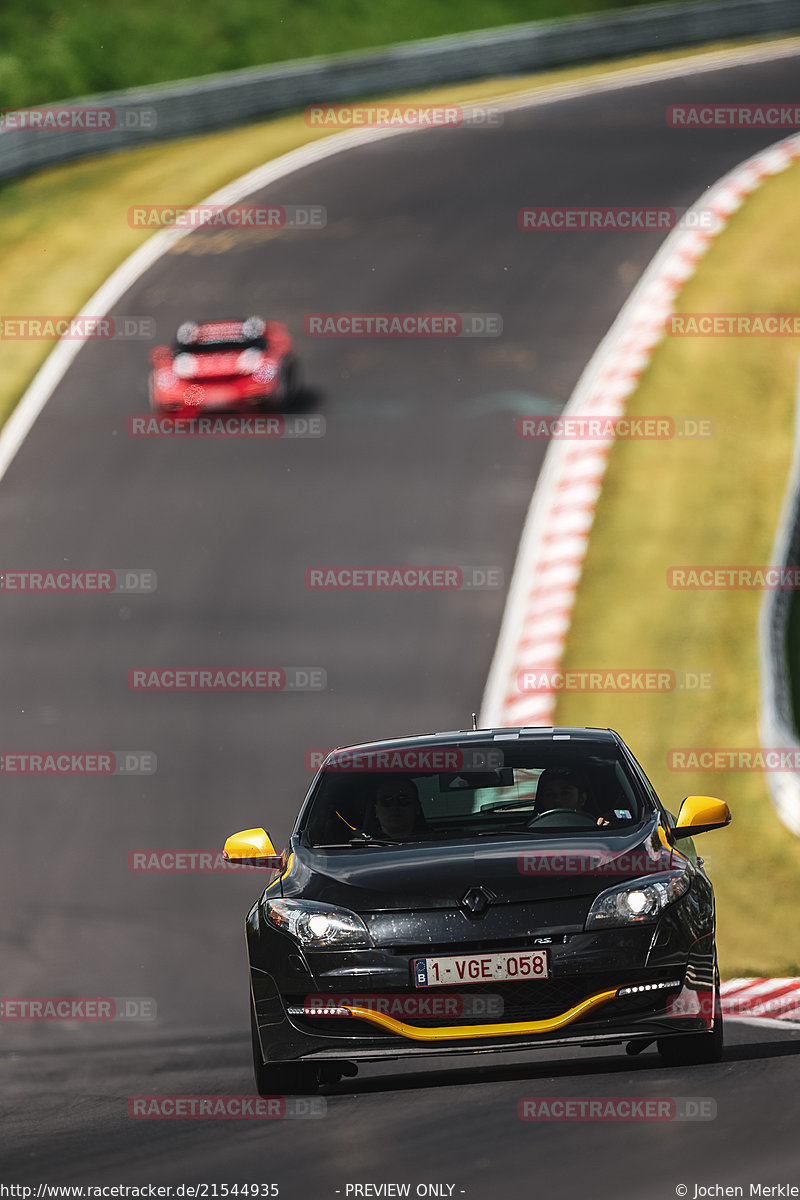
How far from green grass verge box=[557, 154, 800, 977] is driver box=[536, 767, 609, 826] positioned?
4.03m

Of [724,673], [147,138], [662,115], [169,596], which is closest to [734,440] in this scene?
[724,673]

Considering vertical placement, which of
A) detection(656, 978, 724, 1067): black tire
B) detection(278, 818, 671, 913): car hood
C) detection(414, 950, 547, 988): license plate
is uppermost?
detection(278, 818, 671, 913): car hood

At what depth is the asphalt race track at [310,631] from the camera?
7.04m

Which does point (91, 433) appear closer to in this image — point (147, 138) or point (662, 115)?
point (147, 138)

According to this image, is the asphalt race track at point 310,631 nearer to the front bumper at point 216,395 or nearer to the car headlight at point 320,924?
the front bumper at point 216,395

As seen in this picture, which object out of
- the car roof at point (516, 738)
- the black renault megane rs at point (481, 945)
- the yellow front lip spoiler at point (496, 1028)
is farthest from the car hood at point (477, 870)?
the car roof at point (516, 738)

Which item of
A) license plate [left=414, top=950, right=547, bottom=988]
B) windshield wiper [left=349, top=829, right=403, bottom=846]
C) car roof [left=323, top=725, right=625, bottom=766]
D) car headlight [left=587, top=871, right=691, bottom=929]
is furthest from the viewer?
car roof [left=323, top=725, right=625, bottom=766]

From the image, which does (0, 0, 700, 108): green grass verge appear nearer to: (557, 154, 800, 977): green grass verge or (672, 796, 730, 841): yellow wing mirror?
(557, 154, 800, 977): green grass verge

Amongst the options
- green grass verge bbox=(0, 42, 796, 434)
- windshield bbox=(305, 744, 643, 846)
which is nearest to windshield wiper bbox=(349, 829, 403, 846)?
windshield bbox=(305, 744, 643, 846)

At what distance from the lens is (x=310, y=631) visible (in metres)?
18.0

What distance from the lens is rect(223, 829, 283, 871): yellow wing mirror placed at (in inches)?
308

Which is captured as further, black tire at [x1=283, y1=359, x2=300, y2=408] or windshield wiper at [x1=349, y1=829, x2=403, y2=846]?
black tire at [x1=283, y1=359, x2=300, y2=408]

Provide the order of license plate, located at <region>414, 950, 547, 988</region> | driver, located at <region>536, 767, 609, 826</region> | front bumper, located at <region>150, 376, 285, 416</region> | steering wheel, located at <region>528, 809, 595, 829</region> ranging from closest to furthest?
1. license plate, located at <region>414, 950, 547, 988</region>
2. steering wheel, located at <region>528, 809, 595, 829</region>
3. driver, located at <region>536, 767, 609, 826</region>
4. front bumper, located at <region>150, 376, 285, 416</region>

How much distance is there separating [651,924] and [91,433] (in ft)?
54.6
